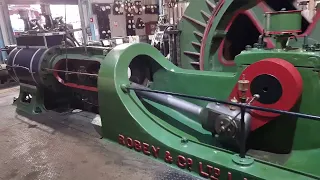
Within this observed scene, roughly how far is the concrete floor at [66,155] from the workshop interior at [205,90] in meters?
0.06

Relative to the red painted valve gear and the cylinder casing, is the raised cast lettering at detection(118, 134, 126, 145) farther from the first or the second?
the cylinder casing

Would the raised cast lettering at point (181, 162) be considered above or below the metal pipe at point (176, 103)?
below

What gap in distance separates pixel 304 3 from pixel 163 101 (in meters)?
1.64

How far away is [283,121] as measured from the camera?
1580 mm

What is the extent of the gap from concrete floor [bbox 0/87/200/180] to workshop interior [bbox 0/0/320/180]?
0.06 metres

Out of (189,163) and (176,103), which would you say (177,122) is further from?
(189,163)

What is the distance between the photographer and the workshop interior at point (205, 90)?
1408mm

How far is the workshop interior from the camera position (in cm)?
141

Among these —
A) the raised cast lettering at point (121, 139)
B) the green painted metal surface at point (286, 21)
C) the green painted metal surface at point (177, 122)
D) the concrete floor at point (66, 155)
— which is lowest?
the concrete floor at point (66, 155)

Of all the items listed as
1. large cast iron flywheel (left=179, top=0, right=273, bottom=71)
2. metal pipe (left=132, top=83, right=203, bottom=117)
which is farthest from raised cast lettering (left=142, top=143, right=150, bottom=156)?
large cast iron flywheel (left=179, top=0, right=273, bottom=71)

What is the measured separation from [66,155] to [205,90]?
3.53 ft

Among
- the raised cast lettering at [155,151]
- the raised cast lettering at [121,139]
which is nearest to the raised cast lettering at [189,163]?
the raised cast lettering at [155,151]

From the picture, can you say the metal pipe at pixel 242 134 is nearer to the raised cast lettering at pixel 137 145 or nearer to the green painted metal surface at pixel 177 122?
the green painted metal surface at pixel 177 122

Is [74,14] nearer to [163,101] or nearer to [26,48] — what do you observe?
[26,48]
